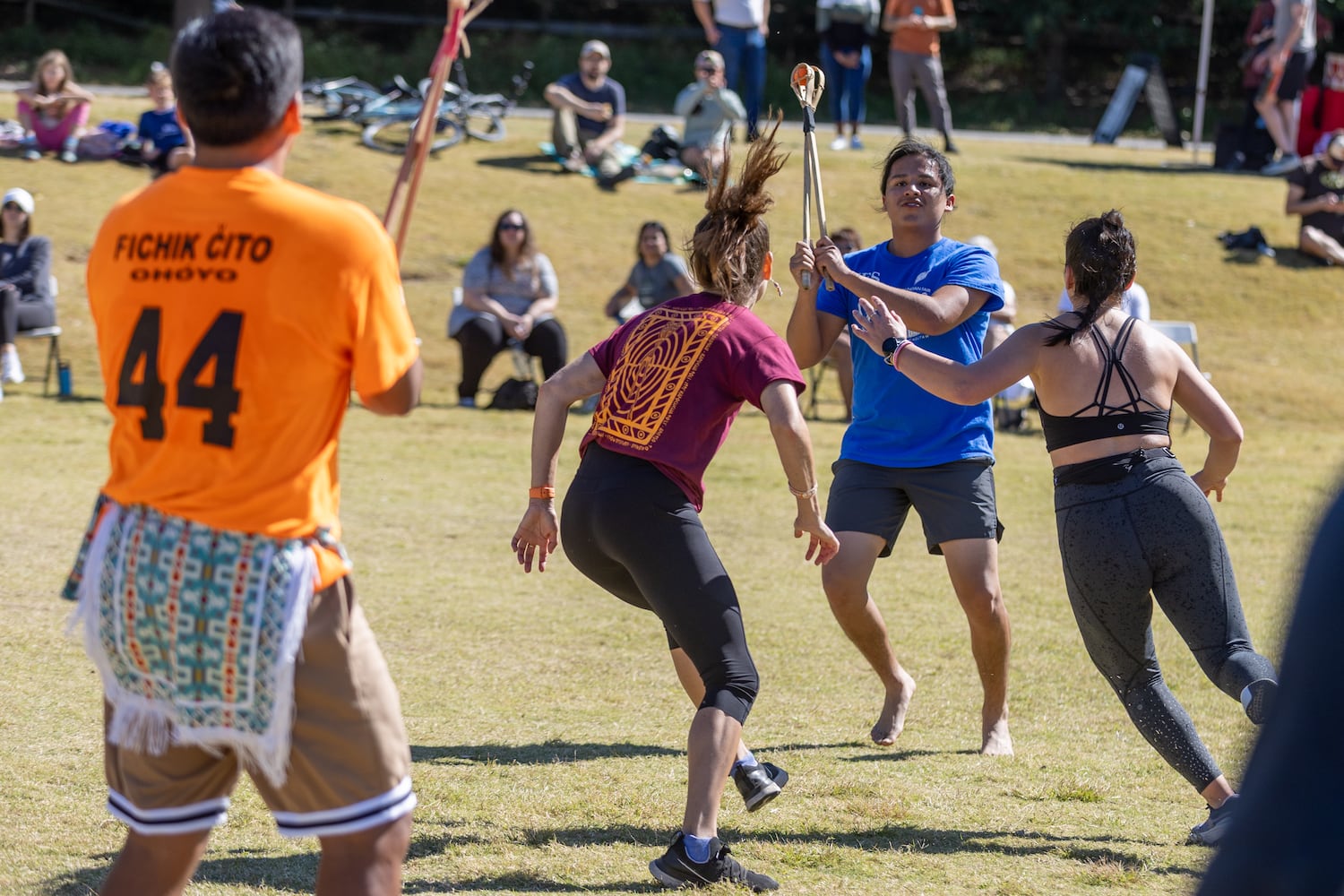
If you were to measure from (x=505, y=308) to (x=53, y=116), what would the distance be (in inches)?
281

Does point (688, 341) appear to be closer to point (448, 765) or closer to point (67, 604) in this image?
point (448, 765)

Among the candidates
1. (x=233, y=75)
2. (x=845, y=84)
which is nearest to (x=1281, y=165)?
(x=845, y=84)

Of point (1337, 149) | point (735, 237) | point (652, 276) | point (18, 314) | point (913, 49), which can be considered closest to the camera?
point (735, 237)

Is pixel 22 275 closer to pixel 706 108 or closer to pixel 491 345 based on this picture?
pixel 491 345

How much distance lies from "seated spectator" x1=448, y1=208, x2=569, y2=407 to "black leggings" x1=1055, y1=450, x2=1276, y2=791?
8271 mm

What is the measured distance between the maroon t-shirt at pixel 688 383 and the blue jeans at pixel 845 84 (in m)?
14.6

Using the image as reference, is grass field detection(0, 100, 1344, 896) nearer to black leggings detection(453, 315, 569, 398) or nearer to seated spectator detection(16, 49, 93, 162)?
black leggings detection(453, 315, 569, 398)

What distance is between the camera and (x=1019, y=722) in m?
5.89

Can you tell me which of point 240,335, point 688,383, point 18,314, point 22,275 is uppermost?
point 240,335

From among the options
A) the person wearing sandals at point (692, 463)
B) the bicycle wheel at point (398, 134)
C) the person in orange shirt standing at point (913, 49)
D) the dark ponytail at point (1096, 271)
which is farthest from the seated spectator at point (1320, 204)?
the person wearing sandals at point (692, 463)

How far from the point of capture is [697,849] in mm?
3916

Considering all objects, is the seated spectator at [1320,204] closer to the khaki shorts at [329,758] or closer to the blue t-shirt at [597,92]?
the blue t-shirt at [597,92]

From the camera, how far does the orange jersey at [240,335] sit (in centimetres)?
266

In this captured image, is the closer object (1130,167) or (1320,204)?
(1320,204)
